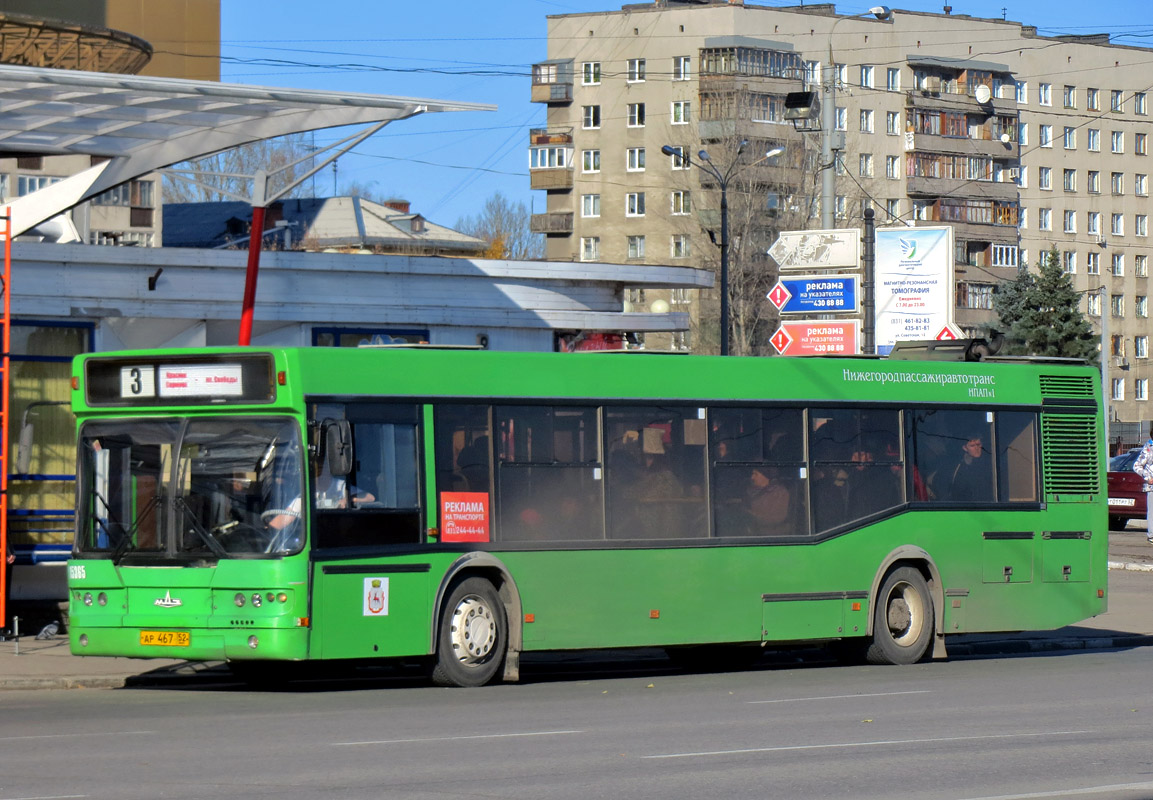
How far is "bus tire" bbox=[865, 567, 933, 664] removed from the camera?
17344 millimetres

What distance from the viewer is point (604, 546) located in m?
15.4

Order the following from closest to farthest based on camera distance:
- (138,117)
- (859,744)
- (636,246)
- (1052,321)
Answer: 1. (859,744)
2. (138,117)
3. (1052,321)
4. (636,246)

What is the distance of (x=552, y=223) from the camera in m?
102

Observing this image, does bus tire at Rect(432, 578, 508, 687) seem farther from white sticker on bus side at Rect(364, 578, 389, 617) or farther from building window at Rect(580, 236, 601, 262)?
building window at Rect(580, 236, 601, 262)

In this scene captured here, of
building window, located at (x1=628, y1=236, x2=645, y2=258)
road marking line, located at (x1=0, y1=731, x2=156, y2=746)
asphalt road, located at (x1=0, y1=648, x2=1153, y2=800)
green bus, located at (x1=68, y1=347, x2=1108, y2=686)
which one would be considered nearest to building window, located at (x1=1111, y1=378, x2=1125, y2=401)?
building window, located at (x1=628, y1=236, x2=645, y2=258)

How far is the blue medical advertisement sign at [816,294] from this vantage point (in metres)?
28.3

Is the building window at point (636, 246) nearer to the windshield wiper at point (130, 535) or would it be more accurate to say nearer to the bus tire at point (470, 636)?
the bus tire at point (470, 636)

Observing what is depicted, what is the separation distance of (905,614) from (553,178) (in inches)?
3394

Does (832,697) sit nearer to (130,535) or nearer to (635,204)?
(130,535)

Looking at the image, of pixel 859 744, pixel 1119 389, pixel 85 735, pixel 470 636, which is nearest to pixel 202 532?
pixel 470 636

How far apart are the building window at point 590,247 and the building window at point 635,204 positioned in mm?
2672

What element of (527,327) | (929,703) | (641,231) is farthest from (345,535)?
(641,231)

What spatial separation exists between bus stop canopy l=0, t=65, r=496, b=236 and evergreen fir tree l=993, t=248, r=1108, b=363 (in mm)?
60165

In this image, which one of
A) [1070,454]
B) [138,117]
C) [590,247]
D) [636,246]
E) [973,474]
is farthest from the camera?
[590,247]
